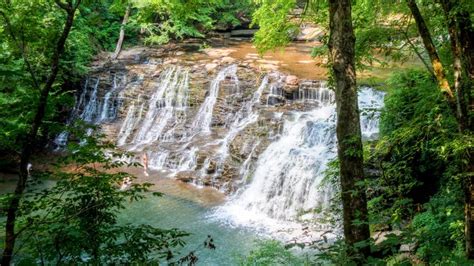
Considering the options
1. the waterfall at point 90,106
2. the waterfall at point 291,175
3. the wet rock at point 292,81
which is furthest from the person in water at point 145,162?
the wet rock at point 292,81

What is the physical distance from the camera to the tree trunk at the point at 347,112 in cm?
394

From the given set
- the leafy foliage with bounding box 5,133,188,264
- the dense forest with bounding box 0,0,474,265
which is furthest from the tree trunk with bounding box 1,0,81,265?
the leafy foliage with bounding box 5,133,188,264

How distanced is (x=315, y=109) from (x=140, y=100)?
7510 mm

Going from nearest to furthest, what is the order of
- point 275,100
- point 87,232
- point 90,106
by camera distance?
1. point 87,232
2. point 275,100
3. point 90,106

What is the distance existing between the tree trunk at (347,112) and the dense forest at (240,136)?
14 millimetres

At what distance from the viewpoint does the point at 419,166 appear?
26.6 ft

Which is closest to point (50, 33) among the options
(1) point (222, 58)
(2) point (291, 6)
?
(2) point (291, 6)

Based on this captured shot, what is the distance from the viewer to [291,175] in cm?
1148

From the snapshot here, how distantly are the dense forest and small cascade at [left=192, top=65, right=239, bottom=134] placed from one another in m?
0.07

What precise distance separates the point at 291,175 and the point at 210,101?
19.2 ft

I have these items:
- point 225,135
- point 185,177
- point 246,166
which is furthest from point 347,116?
point 225,135

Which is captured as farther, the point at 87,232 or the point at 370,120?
the point at 370,120

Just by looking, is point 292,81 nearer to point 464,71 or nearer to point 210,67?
point 210,67

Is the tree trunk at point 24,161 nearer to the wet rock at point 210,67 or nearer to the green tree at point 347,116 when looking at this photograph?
the green tree at point 347,116
